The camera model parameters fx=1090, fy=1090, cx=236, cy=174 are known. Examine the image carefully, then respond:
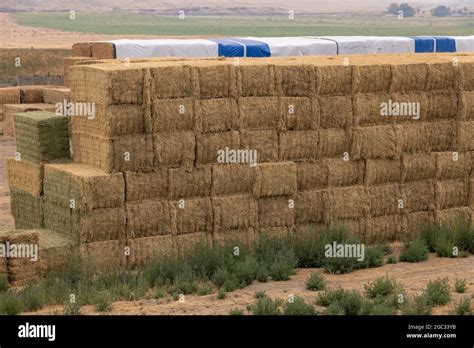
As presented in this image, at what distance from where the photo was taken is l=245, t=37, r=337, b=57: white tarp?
111 ft

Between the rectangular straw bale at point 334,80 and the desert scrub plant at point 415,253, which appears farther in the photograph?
the rectangular straw bale at point 334,80

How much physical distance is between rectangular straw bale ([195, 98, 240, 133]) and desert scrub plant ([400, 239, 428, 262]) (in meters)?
3.42

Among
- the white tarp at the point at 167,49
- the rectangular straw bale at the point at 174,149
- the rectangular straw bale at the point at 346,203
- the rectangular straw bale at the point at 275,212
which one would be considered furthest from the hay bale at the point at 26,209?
the white tarp at the point at 167,49

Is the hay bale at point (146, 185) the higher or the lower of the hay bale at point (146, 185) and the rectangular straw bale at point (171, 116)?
the lower

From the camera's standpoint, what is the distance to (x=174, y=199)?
17.2 meters

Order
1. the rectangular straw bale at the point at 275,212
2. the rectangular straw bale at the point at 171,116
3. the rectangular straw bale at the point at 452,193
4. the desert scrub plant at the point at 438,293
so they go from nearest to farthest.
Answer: the desert scrub plant at the point at 438,293, the rectangular straw bale at the point at 171,116, the rectangular straw bale at the point at 275,212, the rectangular straw bale at the point at 452,193

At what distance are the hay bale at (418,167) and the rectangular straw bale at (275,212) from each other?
2.31 meters

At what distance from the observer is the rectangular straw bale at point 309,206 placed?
721 inches

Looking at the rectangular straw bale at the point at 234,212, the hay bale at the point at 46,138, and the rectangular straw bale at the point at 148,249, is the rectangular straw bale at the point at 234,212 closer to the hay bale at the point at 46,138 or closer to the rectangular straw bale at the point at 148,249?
the rectangular straw bale at the point at 148,249

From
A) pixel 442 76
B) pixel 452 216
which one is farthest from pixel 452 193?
pixel 442 76

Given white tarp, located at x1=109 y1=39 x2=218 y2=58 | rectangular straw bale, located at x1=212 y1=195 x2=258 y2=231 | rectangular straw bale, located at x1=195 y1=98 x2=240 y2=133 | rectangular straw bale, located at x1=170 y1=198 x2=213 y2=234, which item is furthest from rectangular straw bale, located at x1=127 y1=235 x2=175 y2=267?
white tarp, located at x1=109 y1=39 x2=218 y2=58
